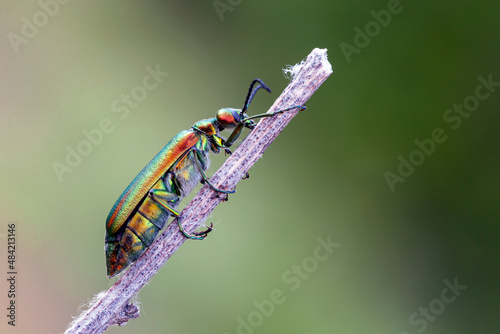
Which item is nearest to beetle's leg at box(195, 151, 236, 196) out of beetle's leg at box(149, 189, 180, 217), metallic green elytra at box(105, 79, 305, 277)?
metallic green elytra at box(105, 79, 305, 277)

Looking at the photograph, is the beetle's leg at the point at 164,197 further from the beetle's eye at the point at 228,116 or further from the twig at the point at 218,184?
the beetle's eye at the point at 228,116

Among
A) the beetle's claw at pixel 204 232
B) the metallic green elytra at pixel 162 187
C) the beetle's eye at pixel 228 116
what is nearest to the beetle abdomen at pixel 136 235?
the metallic green elytra at pixel 162 187

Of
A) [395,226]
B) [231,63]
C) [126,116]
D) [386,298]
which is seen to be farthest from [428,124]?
[126,116]

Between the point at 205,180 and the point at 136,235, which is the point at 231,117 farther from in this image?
the point at 136,235

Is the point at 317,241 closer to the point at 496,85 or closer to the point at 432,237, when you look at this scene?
the point at 432,237

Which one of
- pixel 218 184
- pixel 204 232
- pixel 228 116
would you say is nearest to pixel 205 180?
pixel 218 184

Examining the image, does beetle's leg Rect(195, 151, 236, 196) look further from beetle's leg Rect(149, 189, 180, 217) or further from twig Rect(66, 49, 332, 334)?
beetle's leg Rect(149, 189, 180, 217)

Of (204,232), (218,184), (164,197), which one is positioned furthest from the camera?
(164,197)

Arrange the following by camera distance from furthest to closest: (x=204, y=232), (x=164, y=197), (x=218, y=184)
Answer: (x=164, y=197), (x=204, y=232), (x=218, y=184)
